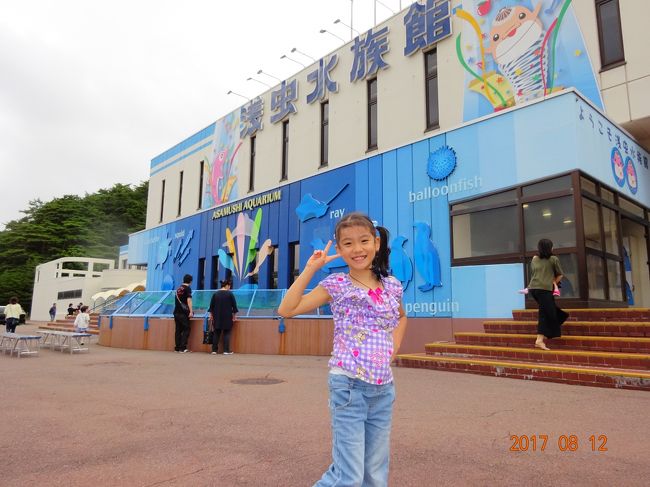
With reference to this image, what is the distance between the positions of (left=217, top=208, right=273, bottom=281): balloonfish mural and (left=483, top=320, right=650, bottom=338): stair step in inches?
407

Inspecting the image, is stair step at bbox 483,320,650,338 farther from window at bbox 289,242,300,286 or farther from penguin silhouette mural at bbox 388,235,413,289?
window at bbox 289,242,300,286

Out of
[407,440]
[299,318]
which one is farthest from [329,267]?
[407,440]

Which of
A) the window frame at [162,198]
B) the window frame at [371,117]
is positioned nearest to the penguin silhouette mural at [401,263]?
the window frame at [371,117]

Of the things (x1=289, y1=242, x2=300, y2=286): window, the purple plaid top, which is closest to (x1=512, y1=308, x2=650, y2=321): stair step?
the purple plaid top

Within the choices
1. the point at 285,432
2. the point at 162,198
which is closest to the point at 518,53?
the point at 285,432

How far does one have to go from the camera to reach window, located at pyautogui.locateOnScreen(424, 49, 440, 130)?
13.7 m

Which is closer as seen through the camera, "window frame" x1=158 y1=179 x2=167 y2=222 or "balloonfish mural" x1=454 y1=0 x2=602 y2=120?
A: "balloonfish mural" x1=454 y1=0 x2=602 y2=120

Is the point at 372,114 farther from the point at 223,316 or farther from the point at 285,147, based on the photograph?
the point at 223,316

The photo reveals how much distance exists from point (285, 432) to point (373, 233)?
2.60 meters

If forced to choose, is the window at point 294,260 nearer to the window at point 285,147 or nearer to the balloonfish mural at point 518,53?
the window at point 285,147

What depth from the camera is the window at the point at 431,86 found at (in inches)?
539

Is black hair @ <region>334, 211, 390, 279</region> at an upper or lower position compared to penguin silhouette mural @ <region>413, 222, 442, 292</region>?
lower

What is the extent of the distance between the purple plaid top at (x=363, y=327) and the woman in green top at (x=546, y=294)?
6333 millimetres

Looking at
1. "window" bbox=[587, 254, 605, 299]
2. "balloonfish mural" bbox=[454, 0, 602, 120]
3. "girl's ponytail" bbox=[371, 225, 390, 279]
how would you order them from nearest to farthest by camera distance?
"girl's ponytail" bbox=[371, 225, 390, 279], "window" bbox=[587, 254, 605, 299], "balloonfish mural" bbox=[454, 0, 602, 120]
